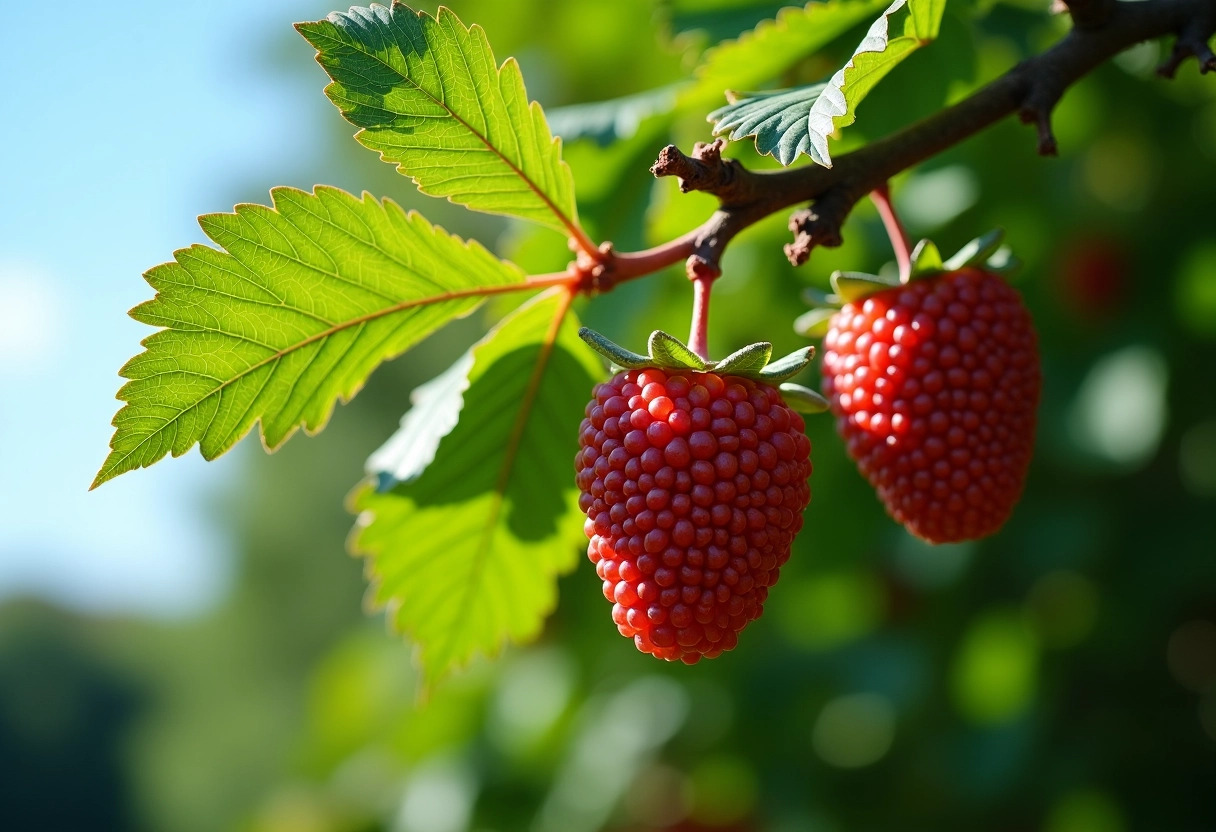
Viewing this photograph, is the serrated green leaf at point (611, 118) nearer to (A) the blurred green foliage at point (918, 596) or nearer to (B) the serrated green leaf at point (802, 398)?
(A) the blurred green foliage at point (918, 596)

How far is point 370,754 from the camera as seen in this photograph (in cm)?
401

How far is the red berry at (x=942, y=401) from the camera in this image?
126cm

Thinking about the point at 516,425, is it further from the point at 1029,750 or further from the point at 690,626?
the point at 1029,750

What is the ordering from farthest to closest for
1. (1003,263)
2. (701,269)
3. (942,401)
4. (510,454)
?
(510,454) → (1003,263) → (942,401) → (701,269)

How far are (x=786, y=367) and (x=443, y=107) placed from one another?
1.52 feet

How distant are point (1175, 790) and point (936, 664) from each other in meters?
0.69

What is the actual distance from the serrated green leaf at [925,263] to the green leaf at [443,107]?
441 mm

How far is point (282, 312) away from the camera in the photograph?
3.90 feet

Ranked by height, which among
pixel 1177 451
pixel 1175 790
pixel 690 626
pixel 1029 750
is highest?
pixel 690 626

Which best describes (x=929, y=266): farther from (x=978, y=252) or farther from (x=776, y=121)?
(x=776, y=121)

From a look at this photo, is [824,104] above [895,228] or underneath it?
→ above

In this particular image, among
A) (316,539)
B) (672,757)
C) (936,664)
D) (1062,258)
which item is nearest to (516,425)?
(1062,258)

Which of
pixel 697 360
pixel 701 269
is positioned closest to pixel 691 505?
pixel 697 360

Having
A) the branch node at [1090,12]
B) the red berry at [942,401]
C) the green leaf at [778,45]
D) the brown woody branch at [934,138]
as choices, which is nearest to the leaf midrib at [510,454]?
the brown woody branch at [934,138]
